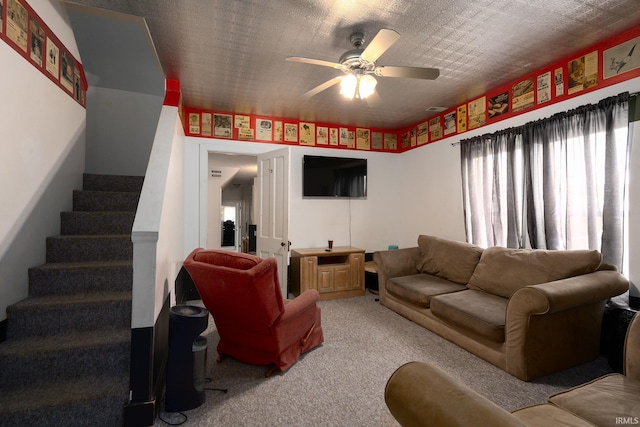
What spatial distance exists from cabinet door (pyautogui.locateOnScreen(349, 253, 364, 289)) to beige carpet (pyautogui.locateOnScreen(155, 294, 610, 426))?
126cm

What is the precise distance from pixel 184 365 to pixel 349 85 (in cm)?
238

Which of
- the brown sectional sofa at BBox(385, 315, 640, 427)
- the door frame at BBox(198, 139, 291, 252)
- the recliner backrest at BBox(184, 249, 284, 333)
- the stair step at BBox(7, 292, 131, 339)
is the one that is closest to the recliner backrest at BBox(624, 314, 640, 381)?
the brown sectional sofa at BBox(385, 315, 640, 427)

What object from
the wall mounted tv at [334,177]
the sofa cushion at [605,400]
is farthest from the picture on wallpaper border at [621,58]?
the wall mounted tv at [334,177]

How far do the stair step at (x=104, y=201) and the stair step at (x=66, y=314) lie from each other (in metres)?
1.07

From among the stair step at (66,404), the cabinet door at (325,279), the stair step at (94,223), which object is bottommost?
the stair step at (66,404)

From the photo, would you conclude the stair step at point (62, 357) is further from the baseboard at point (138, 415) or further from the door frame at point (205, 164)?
the door frame at point (205, 164)

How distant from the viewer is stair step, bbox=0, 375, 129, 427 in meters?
1.52

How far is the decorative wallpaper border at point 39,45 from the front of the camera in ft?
6.28

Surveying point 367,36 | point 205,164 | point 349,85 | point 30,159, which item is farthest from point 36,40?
point 367,36

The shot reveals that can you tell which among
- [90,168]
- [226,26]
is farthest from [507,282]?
[90,168]

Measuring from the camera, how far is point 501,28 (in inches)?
91.1

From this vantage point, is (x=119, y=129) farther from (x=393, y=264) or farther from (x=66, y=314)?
(x=393, y=264)

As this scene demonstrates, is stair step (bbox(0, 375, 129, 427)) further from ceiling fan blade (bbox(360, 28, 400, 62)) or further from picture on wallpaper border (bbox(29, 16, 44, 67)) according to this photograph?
ceiling fan blade (bbox(360, 28, 400, 62))

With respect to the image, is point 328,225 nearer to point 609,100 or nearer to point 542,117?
point 542,117
